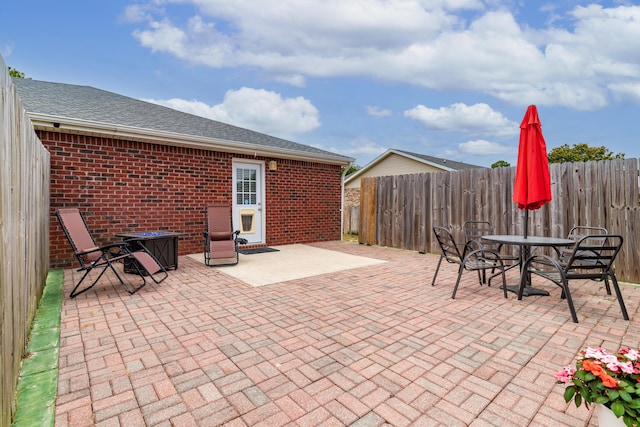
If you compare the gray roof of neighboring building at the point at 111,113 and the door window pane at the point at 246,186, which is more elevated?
the gray roof of neighboring building at the point at 111,113

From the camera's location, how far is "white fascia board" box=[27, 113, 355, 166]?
5405 mm

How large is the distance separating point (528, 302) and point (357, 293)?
2028 mm

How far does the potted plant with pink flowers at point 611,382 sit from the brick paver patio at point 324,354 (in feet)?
1.50

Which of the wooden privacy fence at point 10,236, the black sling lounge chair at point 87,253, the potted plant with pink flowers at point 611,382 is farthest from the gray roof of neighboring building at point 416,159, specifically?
the wooden privacy fence at point 10,236

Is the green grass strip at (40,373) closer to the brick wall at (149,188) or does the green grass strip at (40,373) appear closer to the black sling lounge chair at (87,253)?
the black sling lounge chair at (87,253)

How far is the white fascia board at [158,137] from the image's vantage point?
5405 millimetres

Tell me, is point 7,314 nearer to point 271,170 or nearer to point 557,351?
point 557,351

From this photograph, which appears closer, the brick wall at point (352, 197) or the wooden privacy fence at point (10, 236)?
the wooden privacy fence at point (10, 236)

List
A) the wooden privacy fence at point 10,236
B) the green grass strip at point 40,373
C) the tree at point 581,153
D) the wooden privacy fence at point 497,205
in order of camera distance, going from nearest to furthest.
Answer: the wooden privacy fence at point 10,236
the green grass strip at point 40,373
the wooden privacy fence at point 497,205
the tree at point 581,153

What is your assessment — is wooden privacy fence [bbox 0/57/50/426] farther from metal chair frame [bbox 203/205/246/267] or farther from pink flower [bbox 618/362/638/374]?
metal chair frame [bbox 203/205/246/267]

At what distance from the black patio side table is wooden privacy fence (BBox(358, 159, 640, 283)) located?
17.3 ft

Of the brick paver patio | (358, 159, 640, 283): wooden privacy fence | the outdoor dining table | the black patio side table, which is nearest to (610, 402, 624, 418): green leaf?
the brick paver patio

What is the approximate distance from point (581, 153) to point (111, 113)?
33.3m

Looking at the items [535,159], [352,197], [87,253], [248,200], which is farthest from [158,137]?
[352,197]
